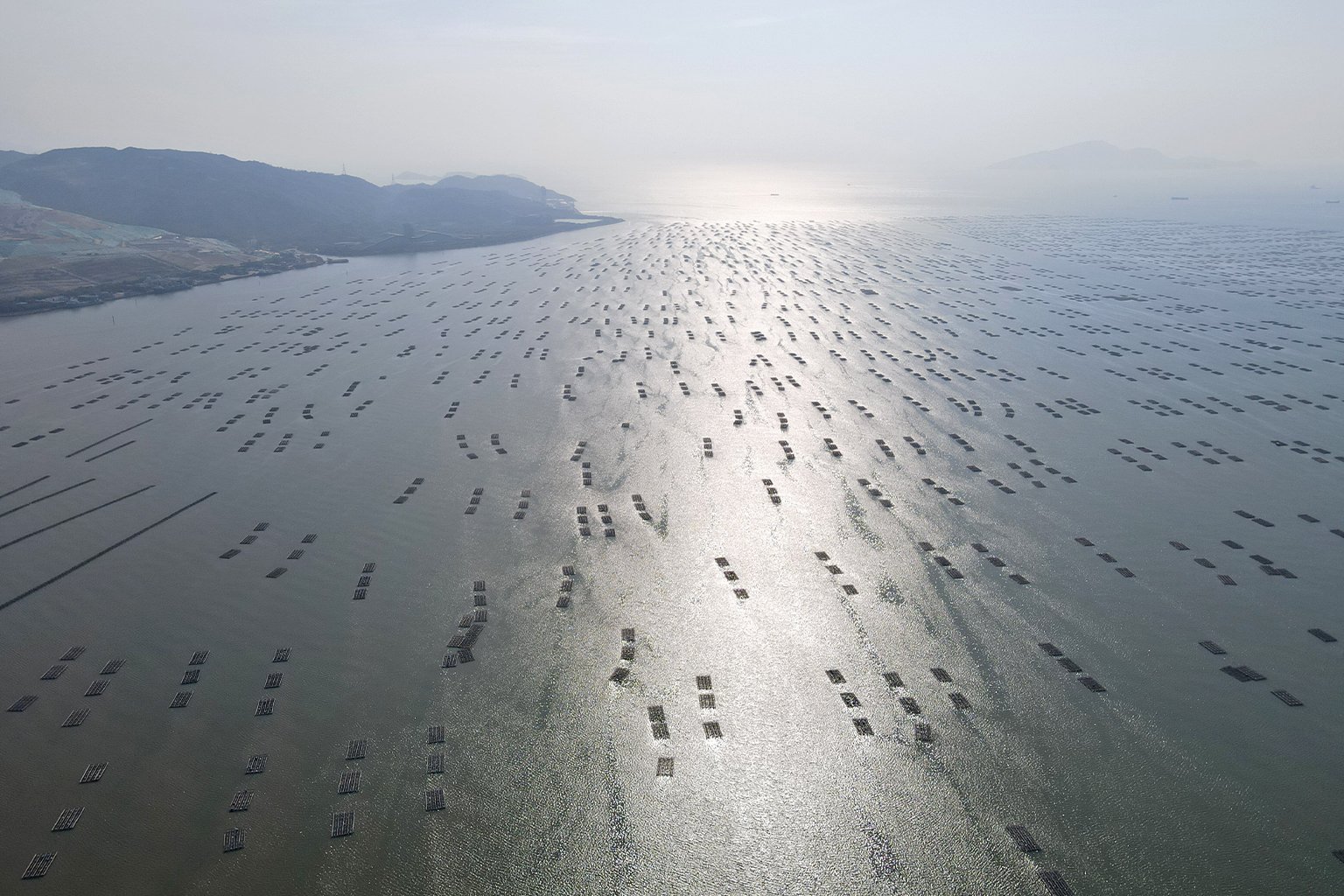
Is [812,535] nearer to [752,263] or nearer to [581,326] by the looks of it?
[581,326]

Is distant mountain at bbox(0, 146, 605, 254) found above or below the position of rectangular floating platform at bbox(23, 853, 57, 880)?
above

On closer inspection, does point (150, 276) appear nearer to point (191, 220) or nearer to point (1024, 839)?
point (191, 220)

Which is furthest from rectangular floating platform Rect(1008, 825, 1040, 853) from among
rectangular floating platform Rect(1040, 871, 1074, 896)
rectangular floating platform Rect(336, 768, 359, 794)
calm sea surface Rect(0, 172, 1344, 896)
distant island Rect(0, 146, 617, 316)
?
distant island Rect(0, 146, 617, 316)

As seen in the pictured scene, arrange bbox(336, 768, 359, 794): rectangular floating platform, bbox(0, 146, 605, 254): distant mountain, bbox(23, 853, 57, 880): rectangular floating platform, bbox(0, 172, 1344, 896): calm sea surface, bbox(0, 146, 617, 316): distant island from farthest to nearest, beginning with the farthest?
bbox(0, 146, 605, 254): distant mountain → bbox(0, 146, 617, 316): distant island → bbox(336, 768, 359, 794): rectangular floating platform → bbox(0, 172, 1344, 896): calm sea surface → bbox(23, 853, 57, 880): rectangular floating platform

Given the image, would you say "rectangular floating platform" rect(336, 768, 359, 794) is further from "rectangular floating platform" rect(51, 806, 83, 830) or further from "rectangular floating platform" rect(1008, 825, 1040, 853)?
"rectangular floating platform" rect(1008, 825, 1040, 853)

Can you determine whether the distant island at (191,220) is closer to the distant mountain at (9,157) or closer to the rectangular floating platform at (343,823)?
the distant mountain at (9,157)

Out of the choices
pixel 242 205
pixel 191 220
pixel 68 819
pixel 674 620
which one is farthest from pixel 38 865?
pixel 242 205

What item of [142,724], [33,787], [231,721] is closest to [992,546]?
[231,721]
